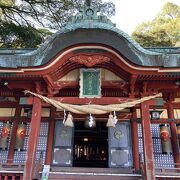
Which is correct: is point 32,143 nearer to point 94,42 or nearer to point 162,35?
point 94,42

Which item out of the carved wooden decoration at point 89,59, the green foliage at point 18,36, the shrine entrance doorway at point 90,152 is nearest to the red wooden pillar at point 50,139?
the carved wooden decoration at point 89,59

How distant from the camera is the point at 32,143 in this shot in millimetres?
6875

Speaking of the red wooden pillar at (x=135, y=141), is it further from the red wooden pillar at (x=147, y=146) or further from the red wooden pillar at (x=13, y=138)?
the red wooden pillar at (x=13, y=138)

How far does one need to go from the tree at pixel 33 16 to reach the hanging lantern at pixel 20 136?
415 inches

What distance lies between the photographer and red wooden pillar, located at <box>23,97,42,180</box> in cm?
653

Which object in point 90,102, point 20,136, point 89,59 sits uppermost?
point 89,59

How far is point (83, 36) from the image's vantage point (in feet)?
23.6

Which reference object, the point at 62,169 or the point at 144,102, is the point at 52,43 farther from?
the point at 62,169

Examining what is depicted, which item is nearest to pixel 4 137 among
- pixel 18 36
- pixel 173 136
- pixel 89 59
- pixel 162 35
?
pixel 89 59

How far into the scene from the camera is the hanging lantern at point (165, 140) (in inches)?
313

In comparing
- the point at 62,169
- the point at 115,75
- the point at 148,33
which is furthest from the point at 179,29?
the point at 62,169

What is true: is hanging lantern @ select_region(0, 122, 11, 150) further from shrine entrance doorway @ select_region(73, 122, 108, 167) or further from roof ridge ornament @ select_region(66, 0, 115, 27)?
shrine entrance doorway @ select_region(73, 122, 108, 167)

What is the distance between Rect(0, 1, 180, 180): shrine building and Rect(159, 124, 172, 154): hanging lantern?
3 centimetres

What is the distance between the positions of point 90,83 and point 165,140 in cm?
312
